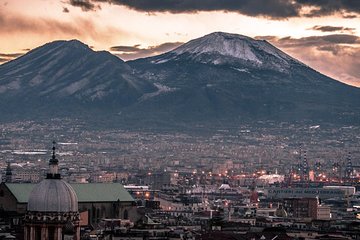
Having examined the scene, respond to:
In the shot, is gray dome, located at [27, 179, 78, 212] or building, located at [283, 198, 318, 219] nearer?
gray dome, located at [27, 179, 78, 212]

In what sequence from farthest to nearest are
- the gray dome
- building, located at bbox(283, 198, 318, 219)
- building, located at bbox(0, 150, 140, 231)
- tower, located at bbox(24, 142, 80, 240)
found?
building, located at bbox(283, 198, 318, 219)
building, located at bbox(0, 150, 140, 231)
the gray dome
tower, located at bbox(24, 142, 80, 240)

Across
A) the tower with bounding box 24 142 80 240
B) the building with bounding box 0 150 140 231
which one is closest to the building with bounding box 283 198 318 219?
the building with bounding box 0 150 140 231

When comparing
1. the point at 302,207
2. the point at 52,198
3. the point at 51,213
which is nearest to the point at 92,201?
the point at 52,198

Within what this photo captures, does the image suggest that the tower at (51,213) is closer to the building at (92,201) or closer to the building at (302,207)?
the building at (92,201)

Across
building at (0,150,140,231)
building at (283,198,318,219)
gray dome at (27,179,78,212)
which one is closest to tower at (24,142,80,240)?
gray dome at (27,179,78,212)

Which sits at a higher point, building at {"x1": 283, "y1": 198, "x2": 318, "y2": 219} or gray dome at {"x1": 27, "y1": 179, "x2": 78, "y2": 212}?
building at {"x1": 283, "y1": 198, "x2": 318, "y2": 219}

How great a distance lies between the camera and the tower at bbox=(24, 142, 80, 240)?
49406 mm

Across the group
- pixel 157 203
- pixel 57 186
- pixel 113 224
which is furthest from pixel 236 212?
pixel 57 186

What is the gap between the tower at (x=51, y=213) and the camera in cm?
4941

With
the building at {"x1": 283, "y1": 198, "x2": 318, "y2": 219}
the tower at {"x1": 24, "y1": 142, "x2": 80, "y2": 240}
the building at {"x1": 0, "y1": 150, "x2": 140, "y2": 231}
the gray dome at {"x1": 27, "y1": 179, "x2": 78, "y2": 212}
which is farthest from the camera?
the building at {"x1": 283, "y1": 198, "x2": 318, "y2": 219}

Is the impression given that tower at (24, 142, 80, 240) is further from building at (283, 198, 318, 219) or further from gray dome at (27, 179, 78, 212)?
building at (283, 198, 318, 219)

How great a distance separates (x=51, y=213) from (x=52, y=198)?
438 mm

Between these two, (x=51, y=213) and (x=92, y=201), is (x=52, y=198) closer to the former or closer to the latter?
(x=51, y=213)

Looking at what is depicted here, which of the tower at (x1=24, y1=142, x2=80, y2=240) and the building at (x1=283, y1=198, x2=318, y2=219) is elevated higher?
the building at (x1=283, y1=198, x2=318, y2=219)
